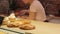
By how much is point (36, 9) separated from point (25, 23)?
73 centimetres

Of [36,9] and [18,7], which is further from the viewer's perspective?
[18,7]

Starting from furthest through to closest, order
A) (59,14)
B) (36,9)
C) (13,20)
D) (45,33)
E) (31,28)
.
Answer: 1. (59,14)
2. (36,9)
3. (13,20)
4. (31,28)
5. (45,33)

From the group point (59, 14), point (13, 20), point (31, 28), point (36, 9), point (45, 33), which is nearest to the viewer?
point (45, 33)

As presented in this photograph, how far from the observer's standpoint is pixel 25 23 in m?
1.31

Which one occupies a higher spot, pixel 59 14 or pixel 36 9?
pixel 36 9

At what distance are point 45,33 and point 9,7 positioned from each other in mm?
3413

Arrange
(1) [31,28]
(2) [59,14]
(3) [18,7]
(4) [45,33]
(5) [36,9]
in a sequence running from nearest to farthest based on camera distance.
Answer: (4) [45,33], (1) [31,28], (5) [36,9], (2) [59,14], (3) [18,7]

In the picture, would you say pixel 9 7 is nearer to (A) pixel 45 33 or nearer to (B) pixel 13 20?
(B) pixel 13 20

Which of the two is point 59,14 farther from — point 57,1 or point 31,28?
point 31,28

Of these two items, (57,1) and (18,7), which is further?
(18,7)

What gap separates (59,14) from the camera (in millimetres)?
3746

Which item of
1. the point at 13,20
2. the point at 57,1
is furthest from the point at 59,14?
the point at 13,20

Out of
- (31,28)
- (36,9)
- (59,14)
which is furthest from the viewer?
(59,14)

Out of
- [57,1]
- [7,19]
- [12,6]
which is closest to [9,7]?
[12,6]
